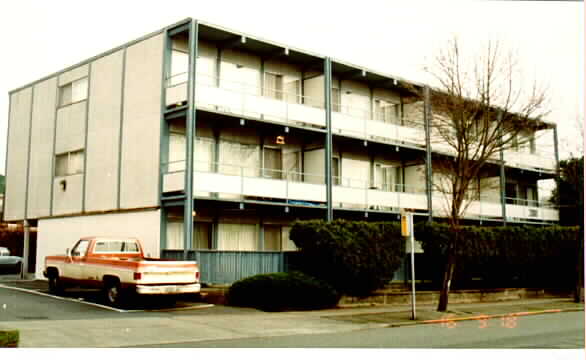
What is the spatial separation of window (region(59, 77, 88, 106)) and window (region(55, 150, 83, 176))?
6.72 feet

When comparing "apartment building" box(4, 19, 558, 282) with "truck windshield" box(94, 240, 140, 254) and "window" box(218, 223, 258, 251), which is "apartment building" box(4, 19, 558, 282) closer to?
"window" box(218, 223, 258, 251)

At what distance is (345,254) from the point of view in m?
20.2

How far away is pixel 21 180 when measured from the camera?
29609 mm

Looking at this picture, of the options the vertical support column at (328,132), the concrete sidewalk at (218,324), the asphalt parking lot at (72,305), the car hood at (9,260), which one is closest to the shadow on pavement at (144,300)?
the asphalt parking lot at (72,305)

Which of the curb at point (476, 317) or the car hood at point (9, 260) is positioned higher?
the car hood at point (9, 260)

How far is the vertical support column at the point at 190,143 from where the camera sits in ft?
69.4

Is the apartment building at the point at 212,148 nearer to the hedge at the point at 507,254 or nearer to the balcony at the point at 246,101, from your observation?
the balcony at the point at 246,101

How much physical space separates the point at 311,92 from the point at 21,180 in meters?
13.0

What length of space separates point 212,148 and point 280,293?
24.7ft

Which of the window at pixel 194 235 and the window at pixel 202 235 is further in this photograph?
the window at pixel 202 235

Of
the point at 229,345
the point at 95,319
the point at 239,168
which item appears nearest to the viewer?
the point at 229,345

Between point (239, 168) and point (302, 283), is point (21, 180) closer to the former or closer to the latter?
point (239, 168)

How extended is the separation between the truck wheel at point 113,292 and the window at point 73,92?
10.7 meters

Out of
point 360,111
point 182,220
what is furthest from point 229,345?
point 360,111
